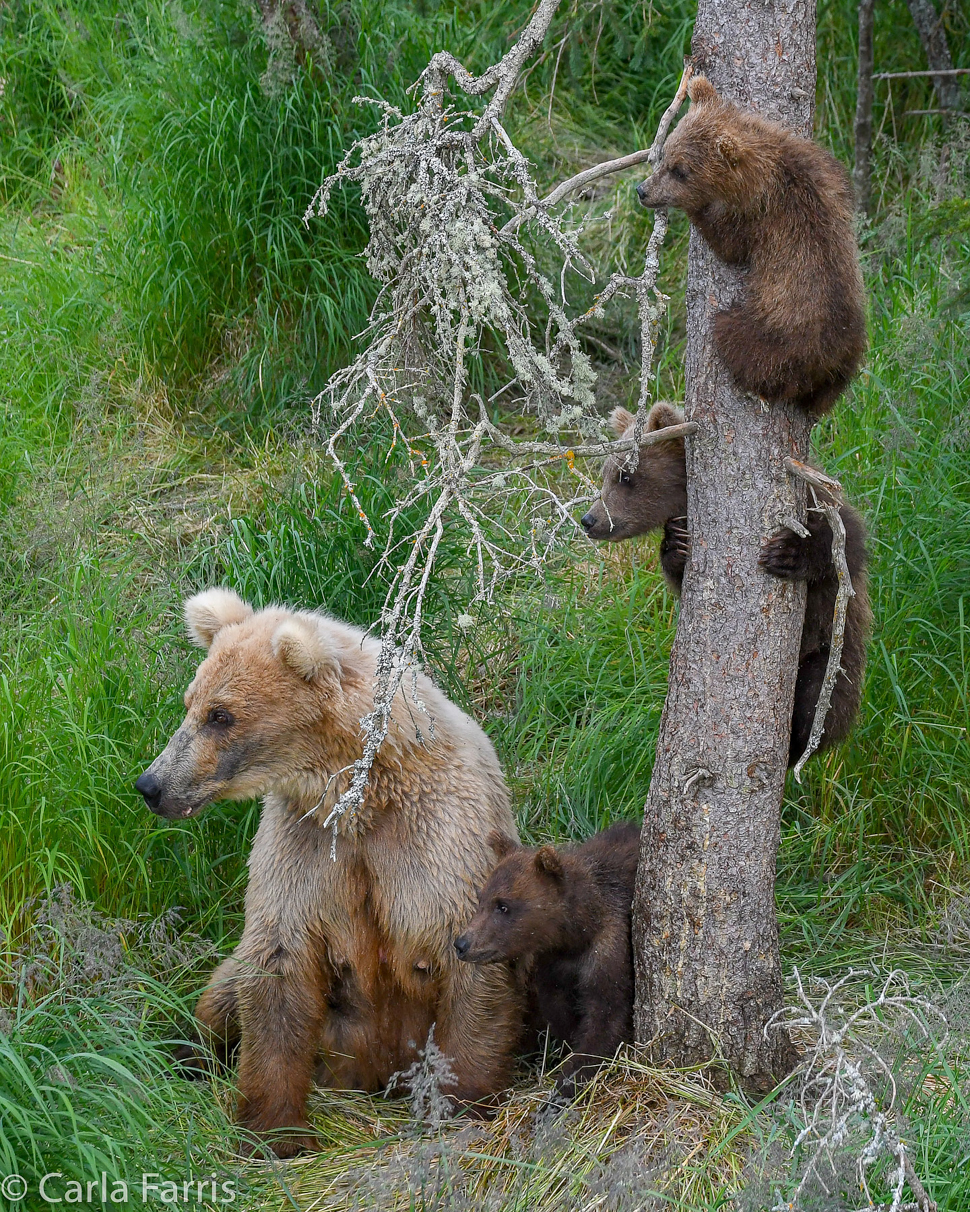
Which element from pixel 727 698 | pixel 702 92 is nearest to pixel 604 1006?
pixel 727 698

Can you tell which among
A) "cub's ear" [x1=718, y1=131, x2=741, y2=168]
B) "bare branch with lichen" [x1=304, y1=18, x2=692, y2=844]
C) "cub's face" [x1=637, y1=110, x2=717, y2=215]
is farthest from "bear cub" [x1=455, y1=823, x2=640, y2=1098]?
"cub's ear" [x1=718, y1=131, x2=741, y2=168]

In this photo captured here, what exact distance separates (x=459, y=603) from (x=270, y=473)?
1.77m

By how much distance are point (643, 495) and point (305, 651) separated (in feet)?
4.09

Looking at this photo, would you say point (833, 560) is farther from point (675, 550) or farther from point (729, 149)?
point (729, 149)

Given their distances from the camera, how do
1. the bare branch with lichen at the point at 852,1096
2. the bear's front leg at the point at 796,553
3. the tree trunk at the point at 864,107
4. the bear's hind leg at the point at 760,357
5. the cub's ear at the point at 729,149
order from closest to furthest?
the bare branch with lichen at the point at 852,1096
the cub's ear at the point at 729,149
the bear's hind leg at the point at 760,357
the bear's front leg at the point at 796,553
the tree trunk at the point at 864,107

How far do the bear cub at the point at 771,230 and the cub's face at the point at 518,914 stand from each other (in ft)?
5.37

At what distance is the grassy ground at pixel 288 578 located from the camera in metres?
3.57

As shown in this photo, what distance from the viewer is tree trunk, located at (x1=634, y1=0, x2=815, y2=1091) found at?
11.3 feet

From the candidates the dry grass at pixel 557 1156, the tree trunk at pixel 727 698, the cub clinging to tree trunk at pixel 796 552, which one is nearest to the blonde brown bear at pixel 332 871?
the dry grass at pixel 557 1156

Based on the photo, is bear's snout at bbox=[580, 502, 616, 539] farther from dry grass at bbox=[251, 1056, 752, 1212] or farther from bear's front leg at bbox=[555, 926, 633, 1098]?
dry grass at bbox=[251, 1056, 752, 1212]

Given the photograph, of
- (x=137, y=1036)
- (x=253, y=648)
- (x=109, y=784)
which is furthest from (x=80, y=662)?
(x=137, y=1036)

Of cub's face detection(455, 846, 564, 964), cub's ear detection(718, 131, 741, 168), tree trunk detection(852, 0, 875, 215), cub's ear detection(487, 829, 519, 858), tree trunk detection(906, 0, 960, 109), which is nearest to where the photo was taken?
cub's ear detection(718, 131, 741, 168)

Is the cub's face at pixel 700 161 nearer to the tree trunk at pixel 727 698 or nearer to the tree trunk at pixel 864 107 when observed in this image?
the tree trunk at pixel 727 698

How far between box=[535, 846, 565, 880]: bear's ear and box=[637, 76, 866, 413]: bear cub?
155 cm
